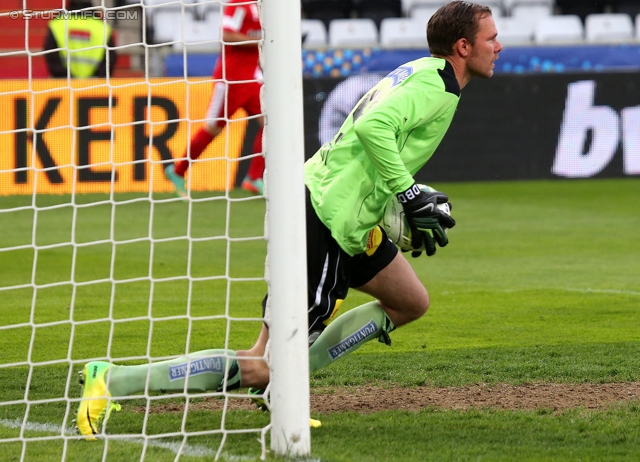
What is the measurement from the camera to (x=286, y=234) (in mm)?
3148

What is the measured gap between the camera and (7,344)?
5344 millimetres

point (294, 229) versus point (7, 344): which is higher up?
point (294, 229)

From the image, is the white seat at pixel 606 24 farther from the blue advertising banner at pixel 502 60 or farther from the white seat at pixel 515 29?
the blue advertising banner at pixel 502 60

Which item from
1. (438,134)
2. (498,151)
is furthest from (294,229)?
(498,151)

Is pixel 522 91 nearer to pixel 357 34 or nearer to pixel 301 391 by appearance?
pixel 357 34

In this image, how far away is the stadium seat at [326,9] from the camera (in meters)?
17.0

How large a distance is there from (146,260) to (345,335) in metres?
4.45

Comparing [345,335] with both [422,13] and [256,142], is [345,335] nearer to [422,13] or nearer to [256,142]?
[256,142]

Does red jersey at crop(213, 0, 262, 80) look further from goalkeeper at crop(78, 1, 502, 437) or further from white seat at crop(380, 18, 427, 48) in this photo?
white seat at crop(380, 18, 427, 48)

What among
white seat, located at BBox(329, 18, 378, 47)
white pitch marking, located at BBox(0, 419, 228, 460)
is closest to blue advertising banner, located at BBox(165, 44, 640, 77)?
white seat, located at BBox(329, 18, 378, 47)

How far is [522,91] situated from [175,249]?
6037 millimetres

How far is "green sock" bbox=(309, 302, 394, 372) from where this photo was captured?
12.9ft

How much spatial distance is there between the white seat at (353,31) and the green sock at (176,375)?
12.8 meters

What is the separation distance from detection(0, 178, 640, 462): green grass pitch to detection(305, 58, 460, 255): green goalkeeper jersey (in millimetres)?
416
